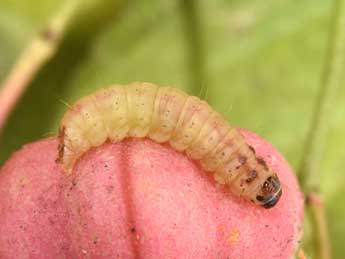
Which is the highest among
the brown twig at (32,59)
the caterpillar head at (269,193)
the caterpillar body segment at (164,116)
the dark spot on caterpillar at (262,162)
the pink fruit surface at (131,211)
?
the caterpillar body segment at (164,116)

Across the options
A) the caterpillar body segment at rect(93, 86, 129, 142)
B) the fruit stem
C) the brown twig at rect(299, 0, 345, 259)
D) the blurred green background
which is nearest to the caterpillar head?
the caterpillar body segment at rect(93, 86, 129, 142)

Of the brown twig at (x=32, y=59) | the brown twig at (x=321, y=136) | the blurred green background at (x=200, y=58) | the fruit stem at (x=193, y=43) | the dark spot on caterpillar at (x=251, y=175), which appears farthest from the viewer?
the fruit stem at (x=193, y=43)

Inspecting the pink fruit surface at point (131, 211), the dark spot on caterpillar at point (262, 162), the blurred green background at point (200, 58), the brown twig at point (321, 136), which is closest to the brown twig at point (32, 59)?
the blurred green background at point (200, 58)

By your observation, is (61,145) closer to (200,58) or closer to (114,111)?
(114,111)

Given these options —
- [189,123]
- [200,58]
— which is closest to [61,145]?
[189,123]

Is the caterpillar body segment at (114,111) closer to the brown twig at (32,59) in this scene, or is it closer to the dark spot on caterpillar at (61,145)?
the dark spot on caterpillar at (61,145)

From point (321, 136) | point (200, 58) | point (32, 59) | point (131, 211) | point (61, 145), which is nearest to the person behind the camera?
point (131, 211)
